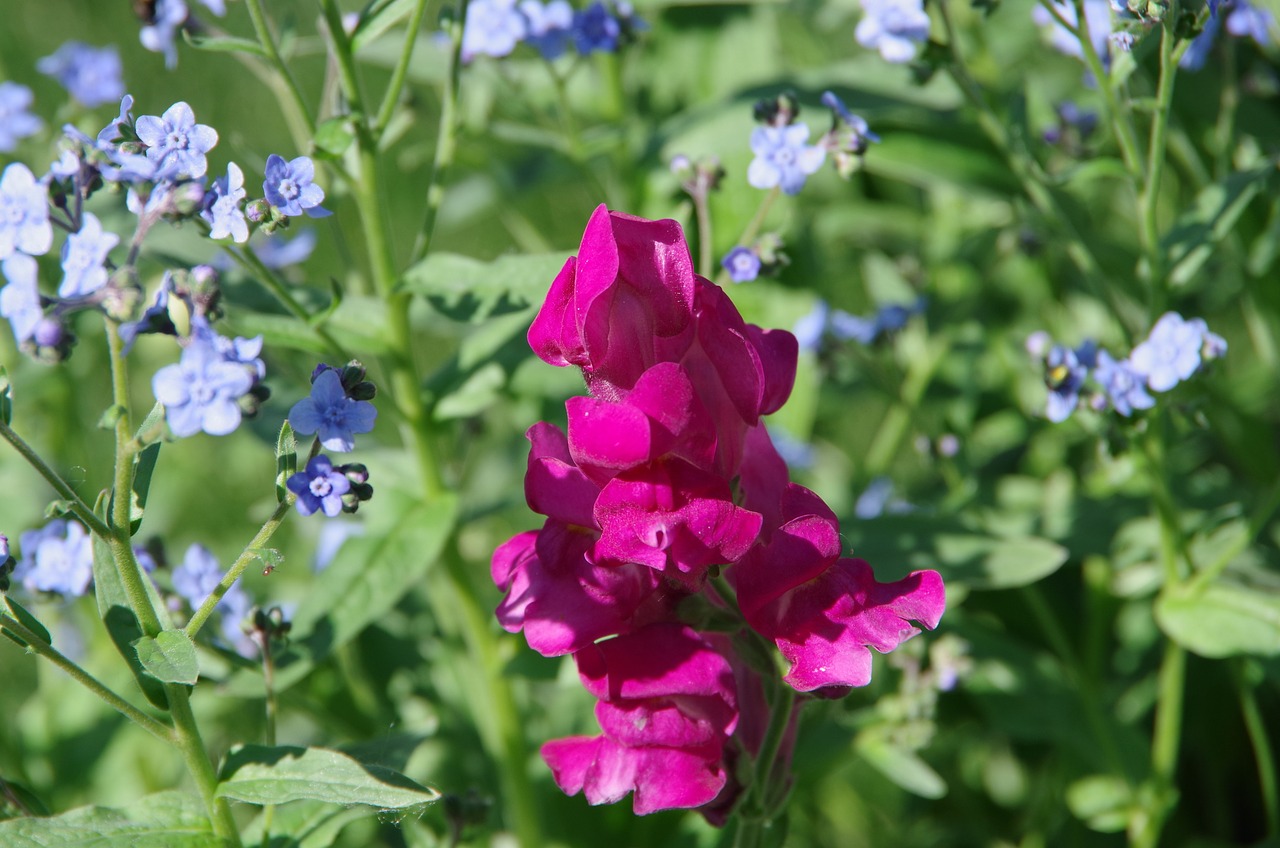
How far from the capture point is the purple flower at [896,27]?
1533mm

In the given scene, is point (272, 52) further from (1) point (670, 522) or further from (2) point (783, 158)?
(1) point (670, 522)

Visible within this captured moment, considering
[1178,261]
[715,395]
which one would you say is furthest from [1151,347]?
[715,395]

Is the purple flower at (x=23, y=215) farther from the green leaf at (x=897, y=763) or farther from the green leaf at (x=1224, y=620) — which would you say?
the green leaf at (x=1224, y=620)

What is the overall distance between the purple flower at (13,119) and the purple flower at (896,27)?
4.01 feet

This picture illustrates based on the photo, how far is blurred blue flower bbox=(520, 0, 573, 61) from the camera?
179 cm

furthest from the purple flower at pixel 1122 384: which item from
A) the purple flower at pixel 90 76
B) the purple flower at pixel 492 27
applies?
the purple flower at pixel 90 76

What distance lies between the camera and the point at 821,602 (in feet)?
3.36

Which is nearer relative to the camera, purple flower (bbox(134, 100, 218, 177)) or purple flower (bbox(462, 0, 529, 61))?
purple flower (bbox(134, 100, 218, 177))

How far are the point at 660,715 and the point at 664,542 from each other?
19 centimetres

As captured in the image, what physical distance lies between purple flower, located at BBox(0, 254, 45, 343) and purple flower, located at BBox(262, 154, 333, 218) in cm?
22

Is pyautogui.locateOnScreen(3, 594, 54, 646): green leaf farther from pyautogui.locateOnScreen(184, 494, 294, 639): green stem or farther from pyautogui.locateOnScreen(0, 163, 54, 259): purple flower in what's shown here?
pyautogui.locateOnScreen(0, 163, 54, 259): purple flower

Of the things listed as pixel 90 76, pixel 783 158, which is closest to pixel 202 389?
pixel 783 158

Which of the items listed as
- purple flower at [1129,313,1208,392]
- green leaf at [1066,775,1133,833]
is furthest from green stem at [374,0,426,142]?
green leaf at [1066,775,1133,833]

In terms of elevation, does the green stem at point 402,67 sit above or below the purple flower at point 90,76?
above
